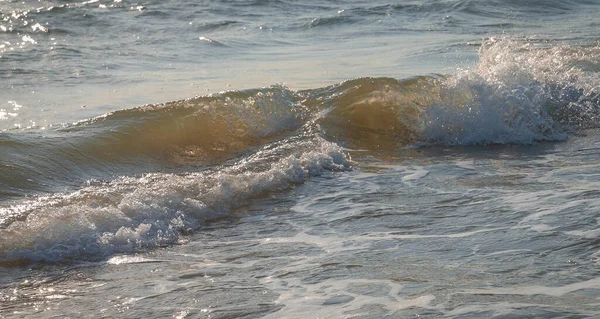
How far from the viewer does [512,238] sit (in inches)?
197

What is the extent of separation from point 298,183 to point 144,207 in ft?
5.32

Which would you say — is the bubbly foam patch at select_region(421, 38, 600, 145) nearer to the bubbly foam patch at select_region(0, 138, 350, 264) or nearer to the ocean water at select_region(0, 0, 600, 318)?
the ocean water at select_region(0, 0, 600, 318)

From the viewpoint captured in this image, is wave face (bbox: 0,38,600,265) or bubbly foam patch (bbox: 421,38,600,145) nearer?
wave face (bbox: 0,38,600,265)

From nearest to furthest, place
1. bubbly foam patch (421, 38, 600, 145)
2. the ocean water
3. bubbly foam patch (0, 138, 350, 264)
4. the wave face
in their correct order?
the ocean water < bubbly foam patch (0, 138, 350, 264) < the wave face < bubbly foam patch (421, 38, 600, 145)

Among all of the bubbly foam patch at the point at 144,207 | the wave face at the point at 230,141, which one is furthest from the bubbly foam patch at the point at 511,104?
the bubbly foam patch at the point at 144,207

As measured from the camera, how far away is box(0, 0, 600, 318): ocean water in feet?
14.3

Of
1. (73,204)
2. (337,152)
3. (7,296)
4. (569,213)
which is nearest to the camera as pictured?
(7,296)

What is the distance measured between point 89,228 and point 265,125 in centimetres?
418

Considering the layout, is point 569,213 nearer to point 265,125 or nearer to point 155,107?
point 265,125

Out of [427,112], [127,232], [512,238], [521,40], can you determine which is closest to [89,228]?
[127,232]

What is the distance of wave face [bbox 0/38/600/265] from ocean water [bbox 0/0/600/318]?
0.09 ft

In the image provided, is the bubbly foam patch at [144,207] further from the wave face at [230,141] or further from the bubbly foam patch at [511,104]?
the bubbly foam patch at [511,104]

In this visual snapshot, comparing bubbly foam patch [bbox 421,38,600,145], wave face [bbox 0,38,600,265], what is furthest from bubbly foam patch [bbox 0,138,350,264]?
bubbly foam patch [bbox 421,38,600,145]

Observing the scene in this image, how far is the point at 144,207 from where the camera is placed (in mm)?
6035
